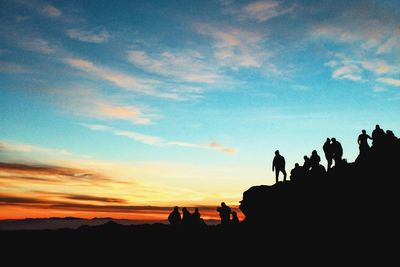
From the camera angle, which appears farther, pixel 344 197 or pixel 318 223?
pixel 344 197

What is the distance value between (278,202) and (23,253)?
3477cm

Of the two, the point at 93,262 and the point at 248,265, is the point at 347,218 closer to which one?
the point at 248,265

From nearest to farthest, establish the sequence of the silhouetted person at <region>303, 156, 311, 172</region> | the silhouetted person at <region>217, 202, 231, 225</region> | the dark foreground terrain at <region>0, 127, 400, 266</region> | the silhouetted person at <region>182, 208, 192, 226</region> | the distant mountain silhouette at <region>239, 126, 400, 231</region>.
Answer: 1. the dark foreground terrain at <region>0, 127, 400, 266</region>
2. the distant mountain silhouette at <region>239, 126, 400, 231</region>
3. the silhouetted person at <region>182, 208, 192, 226</region>
4. the silhouetted person at <region>217, 202, 231, 225</region>
5. the silhouetted person at <region>303, 156, 311, 172</region>

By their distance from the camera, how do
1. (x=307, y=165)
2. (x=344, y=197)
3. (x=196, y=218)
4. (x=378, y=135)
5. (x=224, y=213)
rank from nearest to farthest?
1. (x=344, y=197)
2. (x=378, y=135)
3. (x=196, y=218)
4. (x=224, y=213)
5. (x=307, y=165)

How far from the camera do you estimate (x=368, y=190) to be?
2069 cm

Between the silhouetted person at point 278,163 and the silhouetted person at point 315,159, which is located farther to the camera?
the silhouetted person at point 278,163

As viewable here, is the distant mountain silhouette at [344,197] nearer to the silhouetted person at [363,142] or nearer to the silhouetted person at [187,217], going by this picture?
the silhouetted person at [363,142]

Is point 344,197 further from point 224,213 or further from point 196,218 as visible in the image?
point 196,218

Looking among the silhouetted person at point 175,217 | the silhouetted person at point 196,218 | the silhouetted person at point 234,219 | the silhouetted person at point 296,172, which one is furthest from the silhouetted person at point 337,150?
the silhouetted person at point 175,217

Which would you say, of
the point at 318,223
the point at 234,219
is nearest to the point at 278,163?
the point at 234,219

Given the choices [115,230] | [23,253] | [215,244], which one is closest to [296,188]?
[215,244]

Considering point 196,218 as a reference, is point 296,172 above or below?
above

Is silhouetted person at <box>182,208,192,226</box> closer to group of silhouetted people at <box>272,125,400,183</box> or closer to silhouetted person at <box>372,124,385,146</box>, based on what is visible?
group of silhouetted people at <box>272,125,400,183</box>

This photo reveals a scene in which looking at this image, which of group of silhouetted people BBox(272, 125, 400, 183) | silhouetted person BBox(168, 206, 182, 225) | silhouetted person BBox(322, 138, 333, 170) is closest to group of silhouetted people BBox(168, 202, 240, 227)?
silhouetted person BBox(168, 206, 182, 225)
